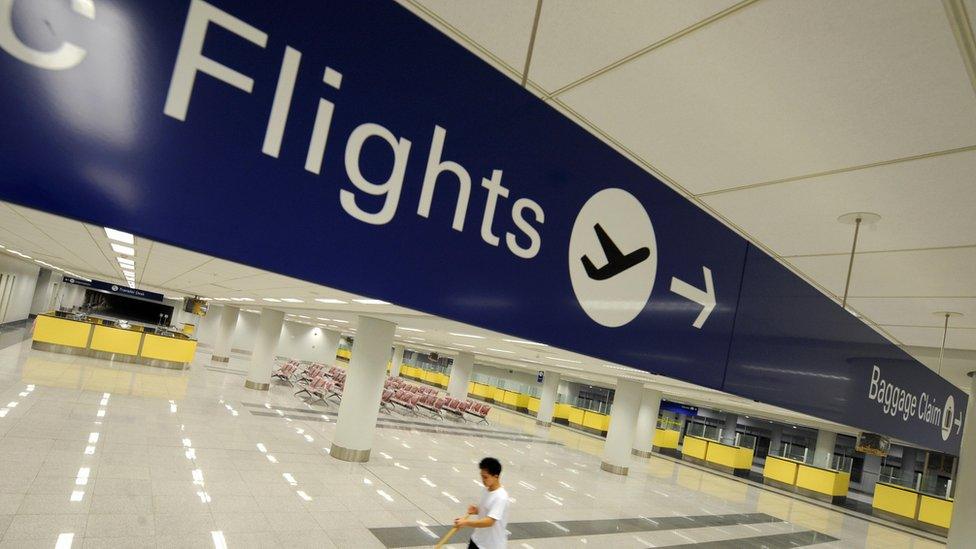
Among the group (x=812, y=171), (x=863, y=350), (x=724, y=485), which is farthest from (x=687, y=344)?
(x=724, y=485)

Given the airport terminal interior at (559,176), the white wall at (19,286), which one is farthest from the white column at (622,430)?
the white wall at (19,286)

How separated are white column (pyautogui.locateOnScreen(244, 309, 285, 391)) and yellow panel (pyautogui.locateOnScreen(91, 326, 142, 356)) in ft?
13.1

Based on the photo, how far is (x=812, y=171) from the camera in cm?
211

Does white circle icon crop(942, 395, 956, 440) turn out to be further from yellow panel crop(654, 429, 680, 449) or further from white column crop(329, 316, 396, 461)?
yellow panel crop(654, 429, 680, 449)

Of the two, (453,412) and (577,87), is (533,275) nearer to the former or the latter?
(577,87)

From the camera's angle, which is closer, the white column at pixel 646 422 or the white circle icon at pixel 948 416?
the white circle icon at pixel 948 416

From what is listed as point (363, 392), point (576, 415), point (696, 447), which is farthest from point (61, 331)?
point (696, 447)

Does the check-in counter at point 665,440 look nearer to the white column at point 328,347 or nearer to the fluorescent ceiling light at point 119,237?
the white column at point 328,347

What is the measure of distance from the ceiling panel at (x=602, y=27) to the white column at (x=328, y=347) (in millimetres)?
33647

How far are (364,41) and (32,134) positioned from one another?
597 millimetres

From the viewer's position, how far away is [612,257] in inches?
66.2

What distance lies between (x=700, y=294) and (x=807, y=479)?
20.4m

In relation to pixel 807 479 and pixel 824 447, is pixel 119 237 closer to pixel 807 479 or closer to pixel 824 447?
pixel 807 479

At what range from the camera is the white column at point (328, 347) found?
33.3 m
